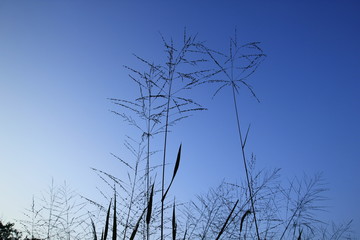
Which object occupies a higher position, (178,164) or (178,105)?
(178,105)

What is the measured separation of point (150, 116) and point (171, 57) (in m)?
0.42

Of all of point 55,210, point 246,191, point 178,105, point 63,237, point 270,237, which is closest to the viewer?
point 178,105

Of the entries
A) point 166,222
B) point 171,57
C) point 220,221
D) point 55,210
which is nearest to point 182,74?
point 171,57

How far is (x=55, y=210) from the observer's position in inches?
152

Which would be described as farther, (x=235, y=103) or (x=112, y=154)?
(x=112, y=154)

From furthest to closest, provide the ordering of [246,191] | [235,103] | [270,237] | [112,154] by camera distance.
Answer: [270,237] < [246,191] < [112,154] < [235,103]

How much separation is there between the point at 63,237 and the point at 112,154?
206cm

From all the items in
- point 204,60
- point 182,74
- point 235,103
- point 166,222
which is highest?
point 204,60

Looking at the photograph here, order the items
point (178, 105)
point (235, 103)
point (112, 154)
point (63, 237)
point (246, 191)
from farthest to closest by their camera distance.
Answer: point (63, 237) < point (246, 191) < point (112, 154) < point (178, 105) < point (235, 103)

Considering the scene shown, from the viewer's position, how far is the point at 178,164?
3.12 ft

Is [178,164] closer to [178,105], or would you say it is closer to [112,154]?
[178,105]

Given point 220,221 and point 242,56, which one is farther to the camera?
point 220,221

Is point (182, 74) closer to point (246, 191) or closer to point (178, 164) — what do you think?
point (178, 164)

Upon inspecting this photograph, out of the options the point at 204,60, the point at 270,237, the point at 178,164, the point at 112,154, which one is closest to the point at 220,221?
the point at 270,237
